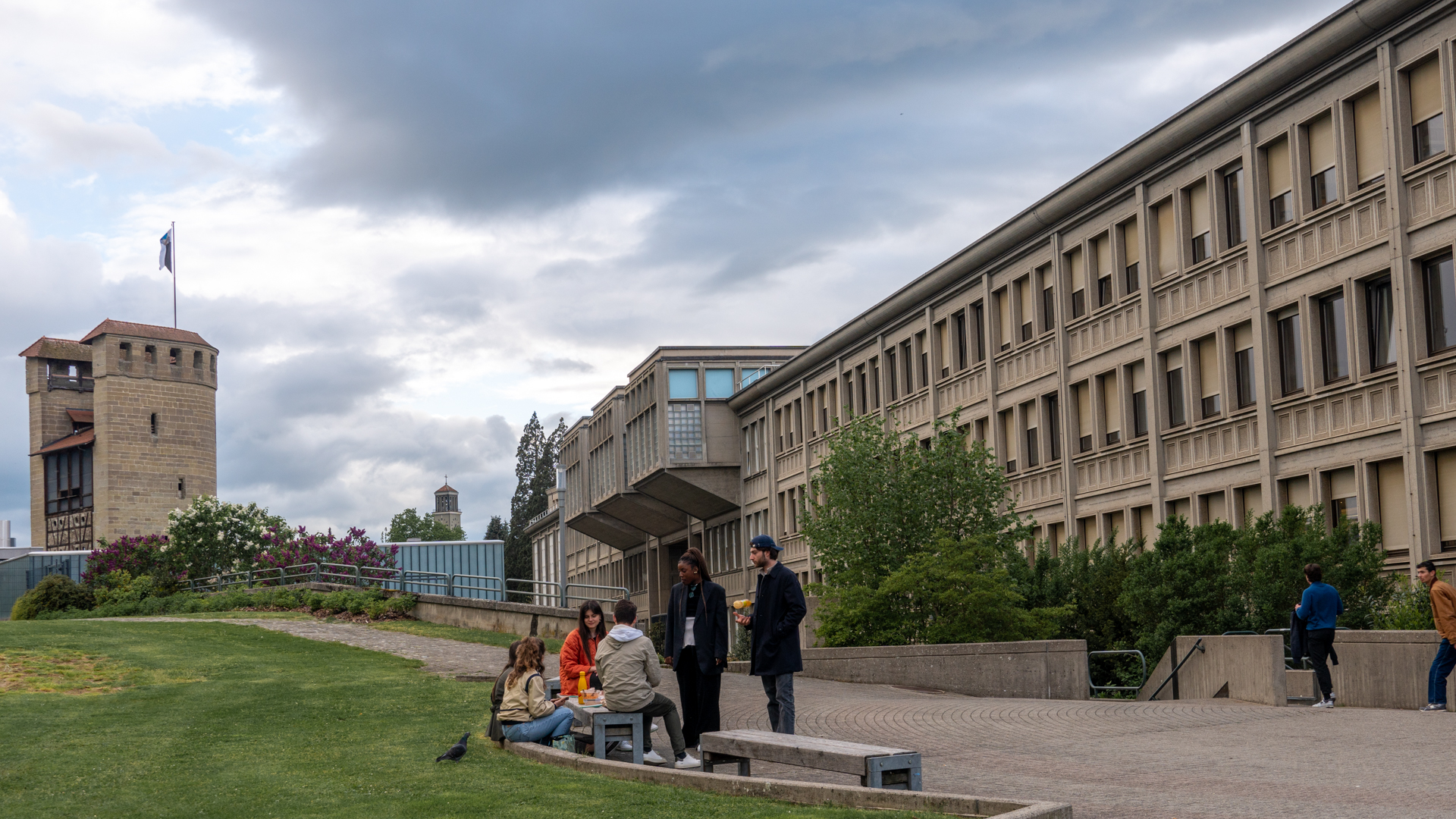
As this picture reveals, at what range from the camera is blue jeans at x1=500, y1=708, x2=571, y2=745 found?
43.4ft

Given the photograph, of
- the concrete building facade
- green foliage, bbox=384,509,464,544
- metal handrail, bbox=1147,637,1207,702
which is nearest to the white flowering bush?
the concrete building facade

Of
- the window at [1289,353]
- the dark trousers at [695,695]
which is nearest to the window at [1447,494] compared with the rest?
the window at [1289,353]

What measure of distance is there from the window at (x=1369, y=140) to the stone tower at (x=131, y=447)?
7589 centimetres

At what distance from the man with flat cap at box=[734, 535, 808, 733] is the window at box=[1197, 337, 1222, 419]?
67.1ft

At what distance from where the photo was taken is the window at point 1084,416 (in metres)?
35.8

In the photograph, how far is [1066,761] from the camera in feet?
40.9

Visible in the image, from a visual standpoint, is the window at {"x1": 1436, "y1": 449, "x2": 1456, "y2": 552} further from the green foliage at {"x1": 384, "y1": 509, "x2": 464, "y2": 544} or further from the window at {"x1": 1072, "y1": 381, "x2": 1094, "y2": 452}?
the green foliage at {"x1": 384, "y1": 509, "x2": 464, "y2": 544}

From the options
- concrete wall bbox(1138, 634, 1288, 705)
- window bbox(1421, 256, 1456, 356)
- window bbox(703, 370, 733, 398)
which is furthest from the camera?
window bbox(703, 370, 733, 398)

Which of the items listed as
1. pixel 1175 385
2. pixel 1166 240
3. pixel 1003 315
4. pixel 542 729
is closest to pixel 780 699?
pixel 542 729

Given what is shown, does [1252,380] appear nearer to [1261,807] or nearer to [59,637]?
[1261,807]

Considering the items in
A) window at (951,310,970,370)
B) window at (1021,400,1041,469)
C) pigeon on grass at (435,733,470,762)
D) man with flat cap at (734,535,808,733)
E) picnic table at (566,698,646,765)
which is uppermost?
window at (951,310,970,370)

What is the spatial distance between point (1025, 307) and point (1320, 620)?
22.4 meters

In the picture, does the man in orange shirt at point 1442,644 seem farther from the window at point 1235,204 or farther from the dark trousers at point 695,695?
the window at point 1235,204

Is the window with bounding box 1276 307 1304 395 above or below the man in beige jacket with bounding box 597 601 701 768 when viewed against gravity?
above
